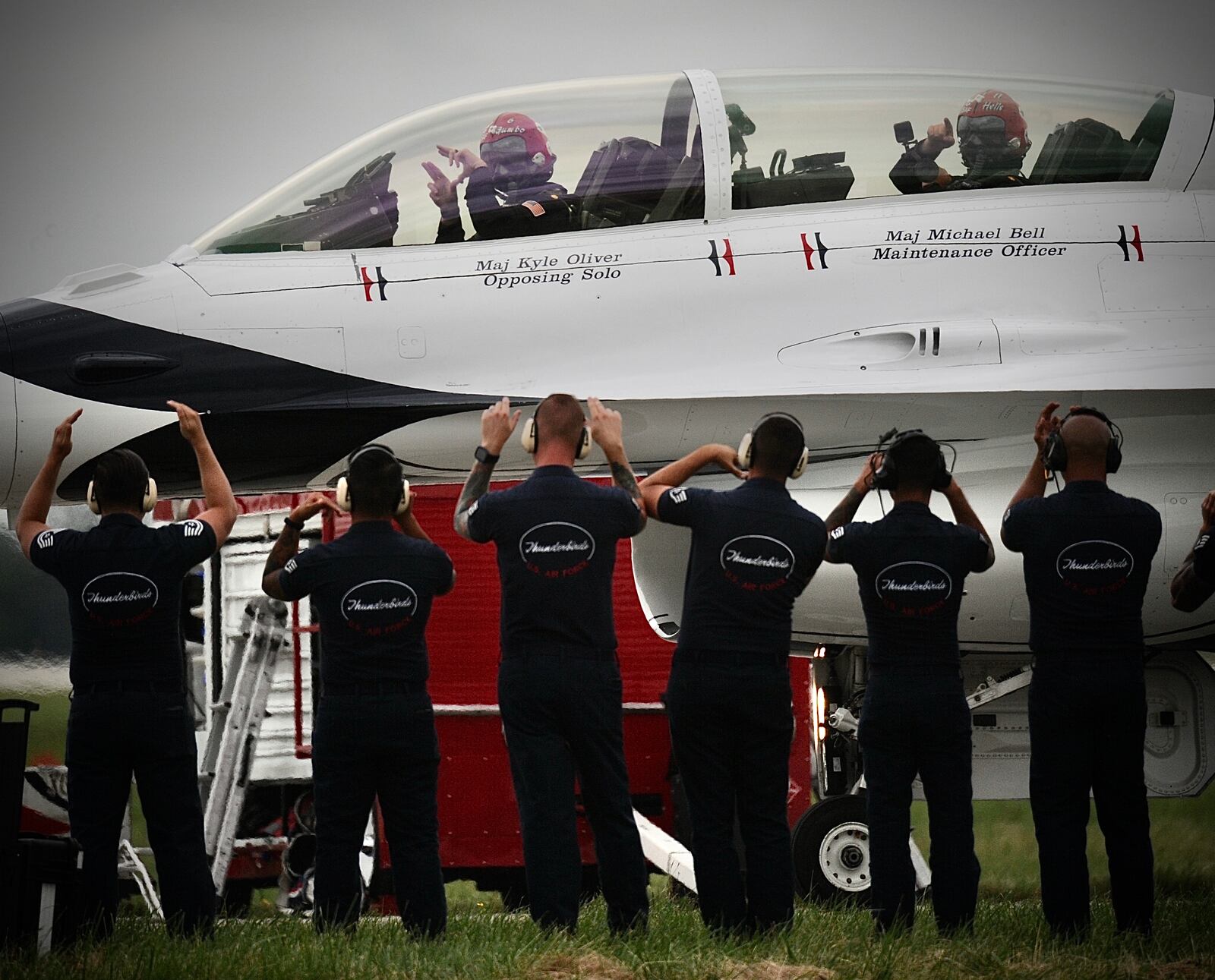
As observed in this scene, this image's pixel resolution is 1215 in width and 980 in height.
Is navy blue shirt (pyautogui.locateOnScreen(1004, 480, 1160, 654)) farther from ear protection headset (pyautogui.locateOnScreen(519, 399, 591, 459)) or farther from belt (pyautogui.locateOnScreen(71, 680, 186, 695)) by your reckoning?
belt (pyautogui.locateOnScreen(71, 680, 186, 695))

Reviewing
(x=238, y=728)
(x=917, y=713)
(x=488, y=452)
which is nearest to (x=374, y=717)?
(x=488, y=452)

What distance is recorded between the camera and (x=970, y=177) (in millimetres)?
7516

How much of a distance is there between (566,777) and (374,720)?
2.43 feet

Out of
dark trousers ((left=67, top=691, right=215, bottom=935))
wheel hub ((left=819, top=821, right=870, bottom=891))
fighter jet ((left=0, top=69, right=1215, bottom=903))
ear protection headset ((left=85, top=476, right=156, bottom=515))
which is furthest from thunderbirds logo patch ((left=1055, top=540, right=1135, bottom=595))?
ear protection headset ((left=85, top=476, right=156, bottom=515))

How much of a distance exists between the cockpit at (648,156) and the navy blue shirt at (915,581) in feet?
7.37

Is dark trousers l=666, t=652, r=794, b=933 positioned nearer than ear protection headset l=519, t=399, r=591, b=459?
Yes

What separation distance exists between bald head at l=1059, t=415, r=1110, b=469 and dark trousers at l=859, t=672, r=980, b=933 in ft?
3.30

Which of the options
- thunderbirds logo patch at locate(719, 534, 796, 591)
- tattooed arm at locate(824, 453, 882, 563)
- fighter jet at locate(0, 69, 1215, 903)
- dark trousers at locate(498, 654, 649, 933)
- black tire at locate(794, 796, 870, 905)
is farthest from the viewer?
black tire at locate(794, 796, 870, 905)

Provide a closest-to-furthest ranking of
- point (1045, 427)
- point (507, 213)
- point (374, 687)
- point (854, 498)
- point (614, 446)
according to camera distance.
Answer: point (374, 687) → point (614, 446) → point (854, 498) → point (1045, 427) → point (507, 213)

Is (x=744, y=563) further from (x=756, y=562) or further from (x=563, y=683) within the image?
(x=563, y=683)

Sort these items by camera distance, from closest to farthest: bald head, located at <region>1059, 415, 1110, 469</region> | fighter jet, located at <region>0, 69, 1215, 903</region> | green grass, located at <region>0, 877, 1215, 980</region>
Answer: green grass, located at <region>0, 877, 1215, 980</region>
bald head, located at <region>1059, 415, 1110, 469</region>
fighter jet, located at <region>0, 69, 1215, 903</region>

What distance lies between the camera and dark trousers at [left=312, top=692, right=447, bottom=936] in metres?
5.43

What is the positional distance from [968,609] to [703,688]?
2352 millimetres

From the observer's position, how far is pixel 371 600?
17.9ft
